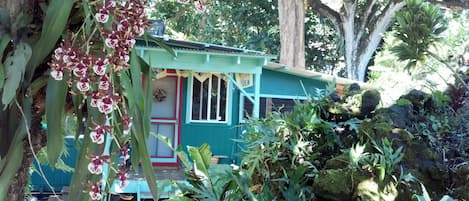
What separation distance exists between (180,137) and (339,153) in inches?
279

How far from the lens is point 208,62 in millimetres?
8727

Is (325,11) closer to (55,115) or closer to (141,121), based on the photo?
(141,121)

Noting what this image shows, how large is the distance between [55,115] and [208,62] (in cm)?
778

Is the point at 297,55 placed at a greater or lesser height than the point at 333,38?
lesser

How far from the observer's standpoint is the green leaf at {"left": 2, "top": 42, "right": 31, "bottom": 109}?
914 millimetres

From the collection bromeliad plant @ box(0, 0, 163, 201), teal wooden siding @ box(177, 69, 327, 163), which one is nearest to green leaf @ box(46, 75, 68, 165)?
bromeliad plant @ box(0, 0, 163, 201)

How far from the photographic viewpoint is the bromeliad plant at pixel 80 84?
947 millimetres

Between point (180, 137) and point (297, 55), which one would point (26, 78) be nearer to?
point (180, 137)

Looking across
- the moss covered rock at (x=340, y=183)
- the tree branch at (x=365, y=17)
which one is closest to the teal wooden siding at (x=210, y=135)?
the moss covered rock at (x=340, y=183)

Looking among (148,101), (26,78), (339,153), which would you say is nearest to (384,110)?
(339,153)

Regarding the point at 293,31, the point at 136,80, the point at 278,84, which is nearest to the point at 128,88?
the point at 136,80

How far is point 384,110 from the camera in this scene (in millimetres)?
3219

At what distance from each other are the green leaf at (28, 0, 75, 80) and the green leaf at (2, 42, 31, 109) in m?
0.02

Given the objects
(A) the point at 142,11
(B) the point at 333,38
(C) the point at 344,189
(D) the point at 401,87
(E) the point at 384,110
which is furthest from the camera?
(B) the point at 333,38
